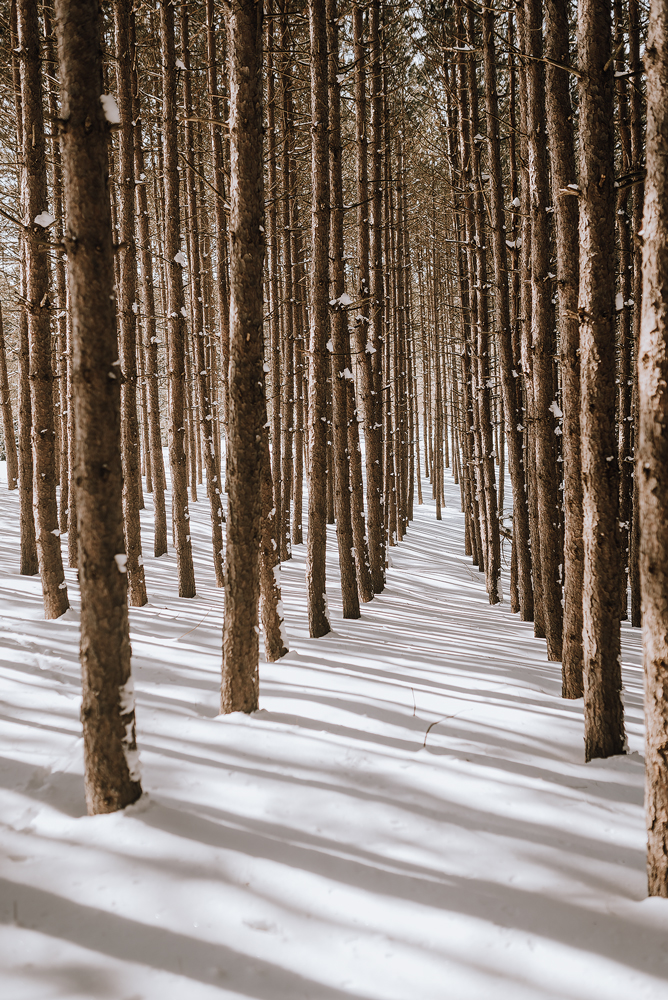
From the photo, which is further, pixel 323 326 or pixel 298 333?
pixel 298 333

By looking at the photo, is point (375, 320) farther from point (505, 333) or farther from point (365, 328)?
point (505, 333)

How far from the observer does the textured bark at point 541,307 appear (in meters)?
6.06

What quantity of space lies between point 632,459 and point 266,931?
28.6ft

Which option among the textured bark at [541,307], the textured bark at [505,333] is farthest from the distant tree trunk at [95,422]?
the textured bark at [505,333]

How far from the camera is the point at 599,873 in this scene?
115 inches

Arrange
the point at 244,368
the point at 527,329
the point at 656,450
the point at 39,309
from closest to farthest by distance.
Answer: the point at 656,450, the point at 244,368, the point at 39,309, the point at 527,329

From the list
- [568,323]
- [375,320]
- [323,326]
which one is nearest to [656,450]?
[568,323]

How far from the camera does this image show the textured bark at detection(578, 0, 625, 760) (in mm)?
3883

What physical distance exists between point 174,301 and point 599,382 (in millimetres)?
6279

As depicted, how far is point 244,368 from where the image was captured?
4383 mm

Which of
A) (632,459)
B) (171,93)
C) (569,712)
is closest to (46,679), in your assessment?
(569,712)

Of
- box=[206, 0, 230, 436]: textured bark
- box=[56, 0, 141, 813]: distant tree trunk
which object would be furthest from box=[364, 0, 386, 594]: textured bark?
box=[56, 0, 141, 813]: distant tree trunk

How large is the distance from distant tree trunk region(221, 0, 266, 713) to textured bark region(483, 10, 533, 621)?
15.3 ft

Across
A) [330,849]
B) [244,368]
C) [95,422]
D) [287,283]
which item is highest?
[287,283]
